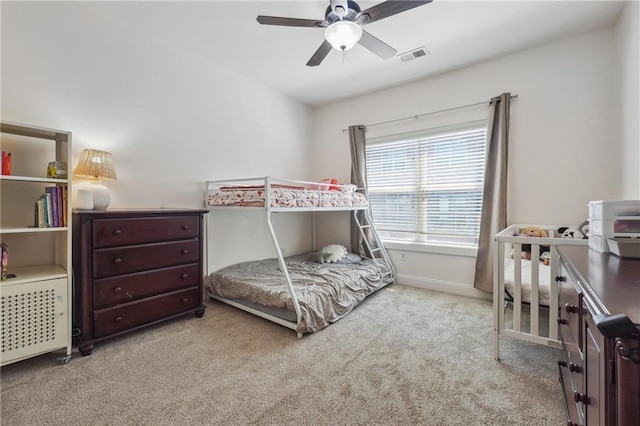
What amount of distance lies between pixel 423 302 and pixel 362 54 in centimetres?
271

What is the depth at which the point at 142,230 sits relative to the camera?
220 cm

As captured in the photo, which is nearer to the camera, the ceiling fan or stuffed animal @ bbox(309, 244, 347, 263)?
the ceiling fan

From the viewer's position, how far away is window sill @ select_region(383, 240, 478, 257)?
3194 millimetres

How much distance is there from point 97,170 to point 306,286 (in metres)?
1.93

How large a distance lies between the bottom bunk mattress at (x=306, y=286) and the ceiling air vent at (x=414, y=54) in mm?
2354

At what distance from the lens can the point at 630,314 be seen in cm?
59

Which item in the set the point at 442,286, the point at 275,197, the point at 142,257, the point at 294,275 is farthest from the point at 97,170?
the point at 442,286

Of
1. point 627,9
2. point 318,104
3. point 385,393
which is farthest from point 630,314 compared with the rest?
point 318,104

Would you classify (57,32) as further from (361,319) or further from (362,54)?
(361,319)

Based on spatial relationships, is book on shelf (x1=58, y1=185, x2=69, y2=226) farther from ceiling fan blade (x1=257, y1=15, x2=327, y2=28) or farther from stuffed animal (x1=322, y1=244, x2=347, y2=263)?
stuffed animal (x1=322, y1=244, x2=347, y2=263)

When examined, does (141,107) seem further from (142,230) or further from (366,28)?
(366,28)

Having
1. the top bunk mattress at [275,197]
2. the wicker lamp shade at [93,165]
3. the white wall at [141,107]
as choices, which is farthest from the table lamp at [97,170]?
the top bunk mattress at [275,197]

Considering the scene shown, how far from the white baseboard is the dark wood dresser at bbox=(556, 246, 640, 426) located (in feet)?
6.41

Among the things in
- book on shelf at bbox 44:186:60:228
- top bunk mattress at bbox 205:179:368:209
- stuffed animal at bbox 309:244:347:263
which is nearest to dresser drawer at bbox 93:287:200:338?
book on shelf at bbox 44:186:60:228
